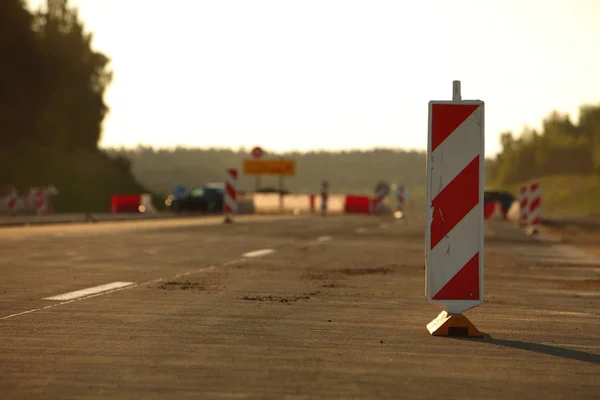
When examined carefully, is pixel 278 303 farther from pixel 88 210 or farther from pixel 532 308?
pixel 88 210

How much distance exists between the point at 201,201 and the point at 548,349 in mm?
55197

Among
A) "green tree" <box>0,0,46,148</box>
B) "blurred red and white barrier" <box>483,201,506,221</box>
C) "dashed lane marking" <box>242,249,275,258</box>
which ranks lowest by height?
"dashed lane marking" <box>242,249,275,258</box>

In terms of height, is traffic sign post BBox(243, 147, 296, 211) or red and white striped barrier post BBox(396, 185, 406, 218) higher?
traffic sign post BBox(243, 147, 296, 211)

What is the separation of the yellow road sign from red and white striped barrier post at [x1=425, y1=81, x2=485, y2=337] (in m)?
98.2

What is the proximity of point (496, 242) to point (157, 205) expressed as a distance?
1828 inches

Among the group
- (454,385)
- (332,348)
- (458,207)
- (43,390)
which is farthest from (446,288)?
(43,390)

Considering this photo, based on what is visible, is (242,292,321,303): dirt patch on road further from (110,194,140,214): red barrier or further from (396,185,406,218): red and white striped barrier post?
(110,194,140,214): red barrier

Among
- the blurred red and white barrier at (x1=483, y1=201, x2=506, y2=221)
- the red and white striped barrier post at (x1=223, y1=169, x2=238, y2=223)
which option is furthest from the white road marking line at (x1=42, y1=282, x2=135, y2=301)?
the blurred red and white barrier at (x1=483, y1=201, x2=506, y2=221)

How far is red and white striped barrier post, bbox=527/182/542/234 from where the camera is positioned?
36869mm

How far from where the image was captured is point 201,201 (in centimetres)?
6359

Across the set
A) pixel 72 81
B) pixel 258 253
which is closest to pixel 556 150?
pixel 72 81

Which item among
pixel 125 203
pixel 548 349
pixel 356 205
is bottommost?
pixel 548 349

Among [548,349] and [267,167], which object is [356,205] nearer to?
[267,167]

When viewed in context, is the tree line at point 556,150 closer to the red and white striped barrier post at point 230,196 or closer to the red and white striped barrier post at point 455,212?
the red and white striped barrier post at point 230,196
